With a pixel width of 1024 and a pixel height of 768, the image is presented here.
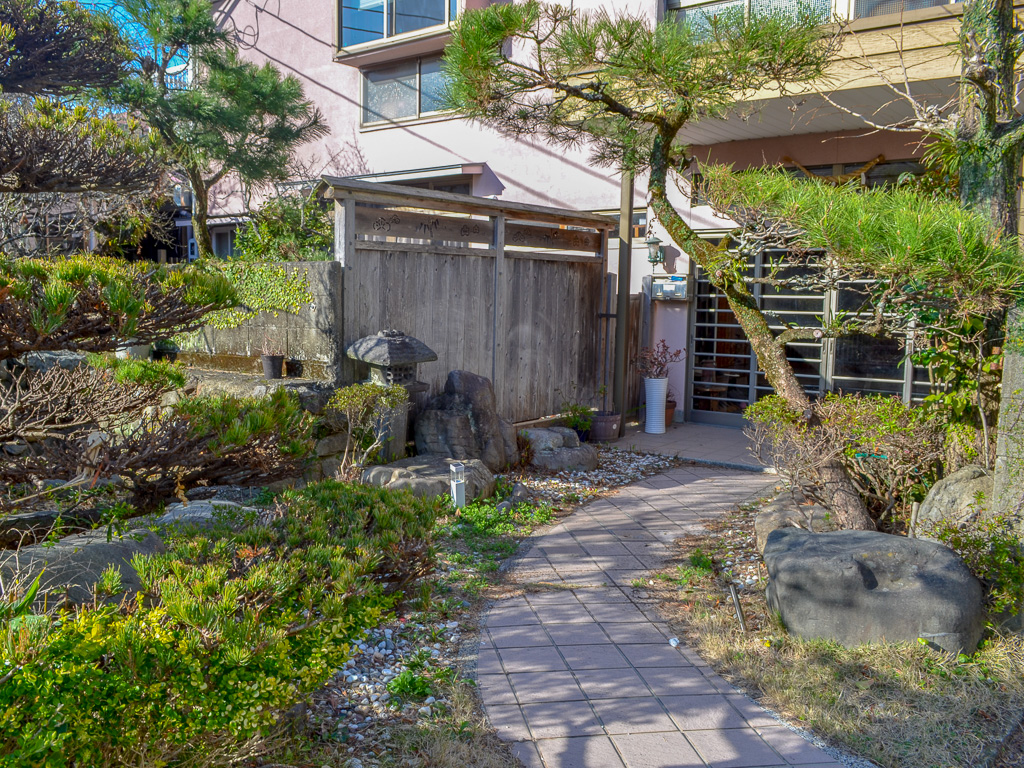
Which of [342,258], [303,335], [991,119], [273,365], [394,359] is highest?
[991,119]

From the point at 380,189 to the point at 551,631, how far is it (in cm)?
434

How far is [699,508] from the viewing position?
6848 mm

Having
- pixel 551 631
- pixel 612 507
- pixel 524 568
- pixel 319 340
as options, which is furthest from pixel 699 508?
pixel 319 340

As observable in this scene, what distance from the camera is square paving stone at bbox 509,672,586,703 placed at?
142 inches

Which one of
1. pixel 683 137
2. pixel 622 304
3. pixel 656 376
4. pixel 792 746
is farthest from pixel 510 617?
pixel 683 137

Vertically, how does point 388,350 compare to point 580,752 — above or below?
above

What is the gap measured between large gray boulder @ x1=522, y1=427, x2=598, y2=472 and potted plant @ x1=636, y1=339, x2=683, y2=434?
2.10 meters

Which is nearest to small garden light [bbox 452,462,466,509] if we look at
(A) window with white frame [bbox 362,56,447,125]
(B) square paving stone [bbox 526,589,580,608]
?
(B) square paving stone [bbox 526,589,580,608]

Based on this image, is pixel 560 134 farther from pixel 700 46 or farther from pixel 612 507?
pixel 612 507

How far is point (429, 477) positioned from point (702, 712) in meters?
3.48

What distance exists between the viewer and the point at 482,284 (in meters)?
8.55

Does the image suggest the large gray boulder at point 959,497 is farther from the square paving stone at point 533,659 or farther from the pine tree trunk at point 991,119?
the square paving stone at point 533,659

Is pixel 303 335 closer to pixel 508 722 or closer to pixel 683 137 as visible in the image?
pixel 508 722

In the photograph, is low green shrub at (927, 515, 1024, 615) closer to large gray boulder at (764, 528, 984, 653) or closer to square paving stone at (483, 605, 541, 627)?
large gray boulder at (764, 528, 984, 653)
